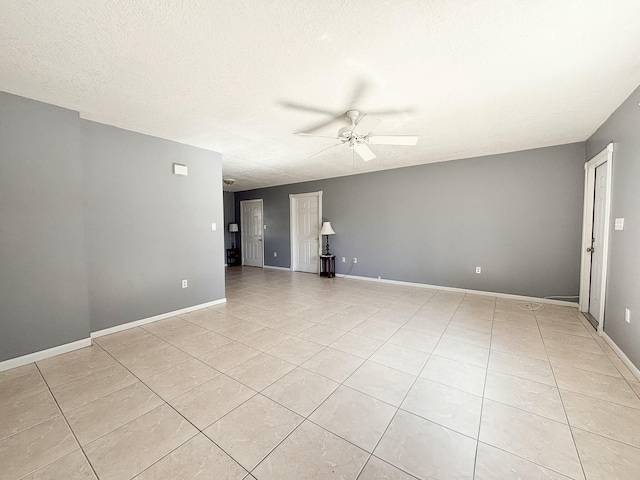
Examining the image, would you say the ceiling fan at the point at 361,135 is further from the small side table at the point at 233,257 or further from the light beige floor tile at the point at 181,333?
the small side table at the point at 233,257

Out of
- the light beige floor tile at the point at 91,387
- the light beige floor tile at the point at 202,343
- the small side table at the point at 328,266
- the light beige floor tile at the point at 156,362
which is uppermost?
the small side table at the point at 328,266

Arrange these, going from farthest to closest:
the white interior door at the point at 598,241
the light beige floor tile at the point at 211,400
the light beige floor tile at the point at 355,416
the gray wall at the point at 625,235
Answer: the white interior door at the point at 598,241, the gray wall at the point at 625,235, the light beige floor tile at the point at 211,400, the light beige floor tile at the point at 355,416

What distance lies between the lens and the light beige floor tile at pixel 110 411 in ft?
4.91

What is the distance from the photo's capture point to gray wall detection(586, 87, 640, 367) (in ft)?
6.87

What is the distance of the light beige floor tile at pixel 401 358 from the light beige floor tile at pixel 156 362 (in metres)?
1.77

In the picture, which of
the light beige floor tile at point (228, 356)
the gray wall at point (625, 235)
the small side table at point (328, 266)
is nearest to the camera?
the gray wall at point (625, 235)

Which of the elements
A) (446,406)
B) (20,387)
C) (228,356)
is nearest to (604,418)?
(446,406)

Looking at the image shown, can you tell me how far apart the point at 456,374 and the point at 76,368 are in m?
3.22

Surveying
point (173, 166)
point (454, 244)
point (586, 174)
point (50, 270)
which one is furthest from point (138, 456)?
point (586, 174)

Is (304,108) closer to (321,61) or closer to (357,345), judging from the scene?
(321,61)

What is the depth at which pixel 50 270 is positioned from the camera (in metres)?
2.36

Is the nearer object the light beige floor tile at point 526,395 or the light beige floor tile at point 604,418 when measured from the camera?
the light beige floor tile at point 604,418

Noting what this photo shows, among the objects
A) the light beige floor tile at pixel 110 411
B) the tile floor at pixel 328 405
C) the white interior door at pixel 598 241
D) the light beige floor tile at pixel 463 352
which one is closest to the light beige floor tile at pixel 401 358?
the tile floor at pixel 328 405

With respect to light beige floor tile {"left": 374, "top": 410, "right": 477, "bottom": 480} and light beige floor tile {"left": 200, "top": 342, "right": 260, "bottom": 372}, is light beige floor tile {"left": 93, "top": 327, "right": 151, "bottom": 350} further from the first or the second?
light beige floor tile {"left": 374, "top": 410, "right": 477, "bottom": 480}
